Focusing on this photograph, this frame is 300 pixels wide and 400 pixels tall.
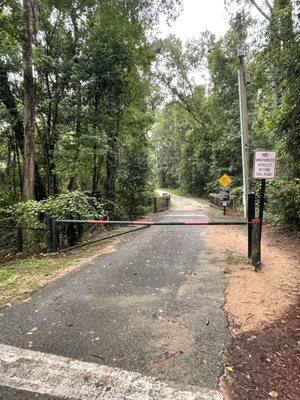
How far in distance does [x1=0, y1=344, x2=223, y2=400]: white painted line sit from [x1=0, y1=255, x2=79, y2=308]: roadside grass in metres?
1.53

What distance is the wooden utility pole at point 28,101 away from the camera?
23.2ft

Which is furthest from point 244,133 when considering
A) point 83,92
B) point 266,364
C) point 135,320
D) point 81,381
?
point 81,381

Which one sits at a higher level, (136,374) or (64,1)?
(64,1)

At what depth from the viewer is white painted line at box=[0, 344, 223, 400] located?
7.26 ft

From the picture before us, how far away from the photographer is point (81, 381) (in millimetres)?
2363

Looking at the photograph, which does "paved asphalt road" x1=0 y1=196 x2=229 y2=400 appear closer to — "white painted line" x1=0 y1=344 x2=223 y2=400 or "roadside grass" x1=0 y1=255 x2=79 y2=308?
"white painted line" x1=0 y1=344 x2=223 y2=400

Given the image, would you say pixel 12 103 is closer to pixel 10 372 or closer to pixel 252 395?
pixel 10 372

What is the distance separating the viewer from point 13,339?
3.01 m

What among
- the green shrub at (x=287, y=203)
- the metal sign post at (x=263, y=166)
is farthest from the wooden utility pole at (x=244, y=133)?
the metal sign post at (x=263, y=166)

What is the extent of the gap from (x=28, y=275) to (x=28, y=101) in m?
4.72

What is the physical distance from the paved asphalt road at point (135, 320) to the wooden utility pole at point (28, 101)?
3544mm

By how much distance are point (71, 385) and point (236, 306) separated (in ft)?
7.37

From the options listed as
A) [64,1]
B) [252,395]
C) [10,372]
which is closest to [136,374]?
[252,395]

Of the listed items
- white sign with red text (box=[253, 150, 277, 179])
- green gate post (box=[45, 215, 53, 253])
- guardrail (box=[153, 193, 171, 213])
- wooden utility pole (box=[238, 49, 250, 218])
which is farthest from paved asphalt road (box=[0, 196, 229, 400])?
guardrail (box=[153, 193, 171, 213])
